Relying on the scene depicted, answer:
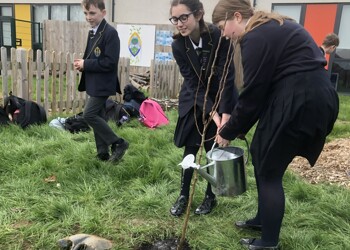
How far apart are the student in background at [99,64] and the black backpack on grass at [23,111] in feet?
6.07

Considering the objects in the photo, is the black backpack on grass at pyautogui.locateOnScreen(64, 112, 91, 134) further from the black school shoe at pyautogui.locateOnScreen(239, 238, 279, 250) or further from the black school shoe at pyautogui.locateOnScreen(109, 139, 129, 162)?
the black school shoe at pyautogui.locateOnScreen(239, 238, 279, 250)

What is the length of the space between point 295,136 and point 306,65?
0.41 m

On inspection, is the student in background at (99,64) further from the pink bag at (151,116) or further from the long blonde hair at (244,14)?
the pink bag at (151,116)

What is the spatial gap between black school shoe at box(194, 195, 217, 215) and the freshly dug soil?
54.2 inches

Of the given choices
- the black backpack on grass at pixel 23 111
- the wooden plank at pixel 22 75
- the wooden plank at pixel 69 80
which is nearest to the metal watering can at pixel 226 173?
the black backpack on grass at pixel 23 111

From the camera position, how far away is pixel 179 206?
302 centimetres

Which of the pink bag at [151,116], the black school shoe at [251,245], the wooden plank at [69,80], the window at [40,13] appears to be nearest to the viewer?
the black school shoe at [251,245]

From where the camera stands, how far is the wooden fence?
5902 mm

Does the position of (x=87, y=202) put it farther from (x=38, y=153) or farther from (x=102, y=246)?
(x=38, y=153)

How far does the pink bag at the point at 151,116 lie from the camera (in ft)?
20.0

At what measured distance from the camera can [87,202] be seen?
3.14 metres

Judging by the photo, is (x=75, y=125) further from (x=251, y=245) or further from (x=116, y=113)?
(x=251, y=245)

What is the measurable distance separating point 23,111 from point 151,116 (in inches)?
79.3

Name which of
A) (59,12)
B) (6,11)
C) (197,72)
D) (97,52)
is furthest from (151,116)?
(6,11)
